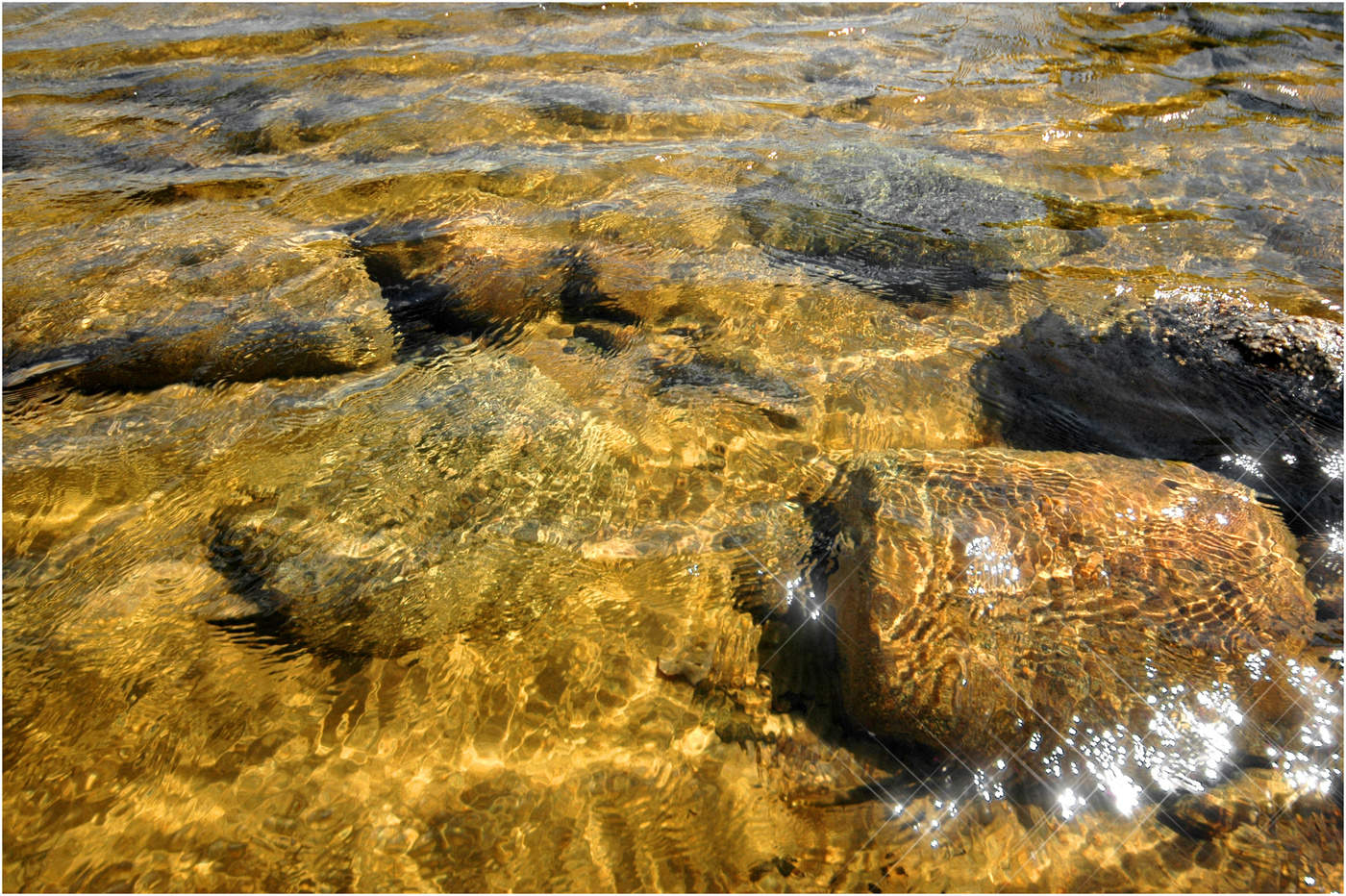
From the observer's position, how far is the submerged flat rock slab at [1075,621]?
214 cm

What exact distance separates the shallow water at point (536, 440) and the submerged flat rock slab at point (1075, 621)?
104 mm

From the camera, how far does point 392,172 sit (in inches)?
197

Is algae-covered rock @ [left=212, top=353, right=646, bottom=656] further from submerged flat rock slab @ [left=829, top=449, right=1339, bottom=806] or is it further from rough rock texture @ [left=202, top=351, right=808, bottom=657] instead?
submerged flat rock slab @ [left=829, top=449, right=1339, bottom=806]

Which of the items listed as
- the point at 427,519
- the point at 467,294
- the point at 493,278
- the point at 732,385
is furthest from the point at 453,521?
the point at 493,278

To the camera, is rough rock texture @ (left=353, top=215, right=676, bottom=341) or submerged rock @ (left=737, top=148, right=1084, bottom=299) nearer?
rough rock texture @ (left=353, top=215, right=676, bottom=341)

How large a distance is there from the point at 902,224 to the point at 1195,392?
1.91 m

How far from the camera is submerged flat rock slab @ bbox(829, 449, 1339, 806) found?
214cm

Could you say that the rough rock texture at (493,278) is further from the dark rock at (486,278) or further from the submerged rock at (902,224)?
the submerged rock at (902,224)

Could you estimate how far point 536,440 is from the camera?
2959 mm

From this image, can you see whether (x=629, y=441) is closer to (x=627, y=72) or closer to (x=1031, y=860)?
(x=1031, y=860)

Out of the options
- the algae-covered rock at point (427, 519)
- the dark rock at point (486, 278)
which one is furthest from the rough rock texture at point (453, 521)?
the dark rock at point (486, 278)

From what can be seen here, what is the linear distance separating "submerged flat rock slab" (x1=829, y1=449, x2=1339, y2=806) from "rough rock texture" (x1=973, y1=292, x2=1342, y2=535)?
14.9 inches

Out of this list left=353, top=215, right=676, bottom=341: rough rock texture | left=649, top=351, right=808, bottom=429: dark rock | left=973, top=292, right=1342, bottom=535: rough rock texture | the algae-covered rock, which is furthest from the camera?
left=353, top=215, right=676, bottom=341: rough rock texture

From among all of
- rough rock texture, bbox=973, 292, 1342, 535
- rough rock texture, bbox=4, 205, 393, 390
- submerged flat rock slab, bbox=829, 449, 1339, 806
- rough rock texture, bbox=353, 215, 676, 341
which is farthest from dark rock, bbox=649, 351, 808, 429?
rough rock texture, bbox=4, 205, 393, 390
